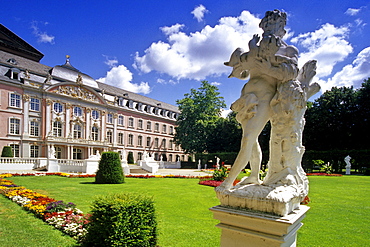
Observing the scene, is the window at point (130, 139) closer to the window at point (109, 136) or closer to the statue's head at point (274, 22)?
the window at point (109, 136)

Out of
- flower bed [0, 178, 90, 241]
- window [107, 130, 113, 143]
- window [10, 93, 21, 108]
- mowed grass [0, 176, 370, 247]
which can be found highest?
window [10, 93, 21, 108]

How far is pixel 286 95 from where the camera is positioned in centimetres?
281

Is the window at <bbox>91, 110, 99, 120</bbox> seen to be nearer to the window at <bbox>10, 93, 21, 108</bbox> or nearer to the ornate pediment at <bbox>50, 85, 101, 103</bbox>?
the ornate pediment at <bbox>50, 85, 101, 103</bbox>

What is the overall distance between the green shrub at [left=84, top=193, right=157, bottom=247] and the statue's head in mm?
3205

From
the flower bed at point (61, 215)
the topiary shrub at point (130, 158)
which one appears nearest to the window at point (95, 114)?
the topiary shrub at point (130, 158)

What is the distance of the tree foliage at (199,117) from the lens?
37.9m

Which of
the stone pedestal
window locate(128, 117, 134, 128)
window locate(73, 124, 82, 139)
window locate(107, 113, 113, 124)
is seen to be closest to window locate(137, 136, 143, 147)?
window locate(128, 117, 134, 128)

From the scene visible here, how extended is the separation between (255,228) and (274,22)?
239 cm

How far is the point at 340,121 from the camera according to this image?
96.7 feet

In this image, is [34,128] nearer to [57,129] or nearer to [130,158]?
[57,129]

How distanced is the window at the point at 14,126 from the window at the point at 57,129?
402cm

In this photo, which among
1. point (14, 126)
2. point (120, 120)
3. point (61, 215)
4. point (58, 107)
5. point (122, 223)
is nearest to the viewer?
point (122, 223)

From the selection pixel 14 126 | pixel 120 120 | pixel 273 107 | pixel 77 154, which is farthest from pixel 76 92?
pixel 273 107

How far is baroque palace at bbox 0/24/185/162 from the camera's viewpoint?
29078 mm
